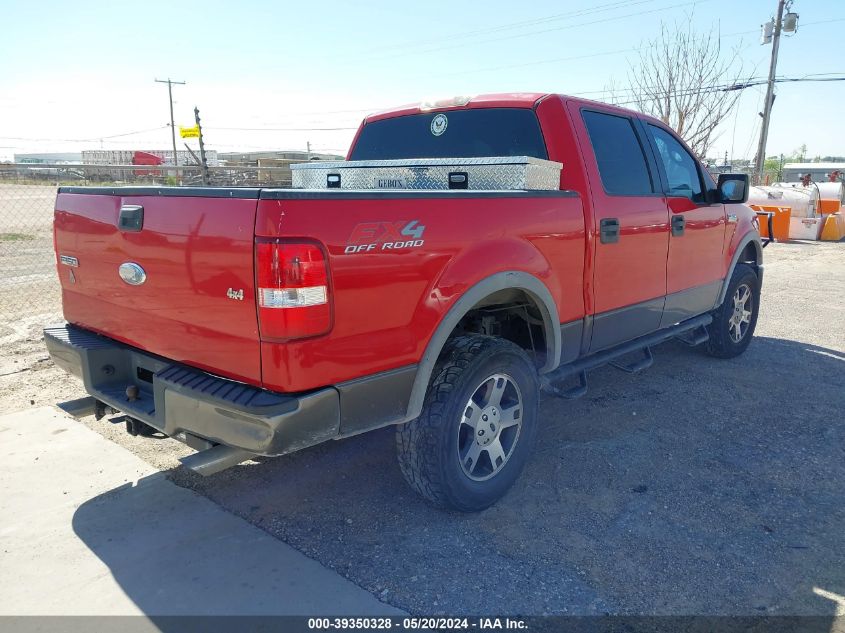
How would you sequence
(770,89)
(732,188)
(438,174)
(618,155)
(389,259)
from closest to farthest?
(389,259)
(438,174)
(618,155)
(732,188)
(770,89)

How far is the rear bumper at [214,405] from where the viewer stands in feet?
7.54

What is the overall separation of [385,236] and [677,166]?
313 centimetres

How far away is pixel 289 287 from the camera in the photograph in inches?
88.0

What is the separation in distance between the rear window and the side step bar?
4.18ft

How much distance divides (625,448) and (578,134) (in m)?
1.94

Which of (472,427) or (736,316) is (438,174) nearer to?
(472,427)

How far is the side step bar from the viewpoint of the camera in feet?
12.2

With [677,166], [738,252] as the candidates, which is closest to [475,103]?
[677,166]

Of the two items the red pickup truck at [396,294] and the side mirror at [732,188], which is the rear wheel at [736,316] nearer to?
the side mirror at [732,188]

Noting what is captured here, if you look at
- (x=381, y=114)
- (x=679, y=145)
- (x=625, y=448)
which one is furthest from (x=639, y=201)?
(x=381, y=114)

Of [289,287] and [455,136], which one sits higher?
[455,136]

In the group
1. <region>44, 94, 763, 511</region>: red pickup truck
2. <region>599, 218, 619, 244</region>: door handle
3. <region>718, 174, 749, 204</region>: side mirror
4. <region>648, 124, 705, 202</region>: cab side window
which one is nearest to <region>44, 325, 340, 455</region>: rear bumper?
<region>44, 94, 763, 511</region>: red pickup truck

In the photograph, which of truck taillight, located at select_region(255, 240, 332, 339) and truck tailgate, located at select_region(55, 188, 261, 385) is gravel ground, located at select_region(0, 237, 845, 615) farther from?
truck taillight, located at select_region(255, 240, 332, 339)

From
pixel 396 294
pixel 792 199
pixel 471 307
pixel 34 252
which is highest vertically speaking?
pixel 396 294
